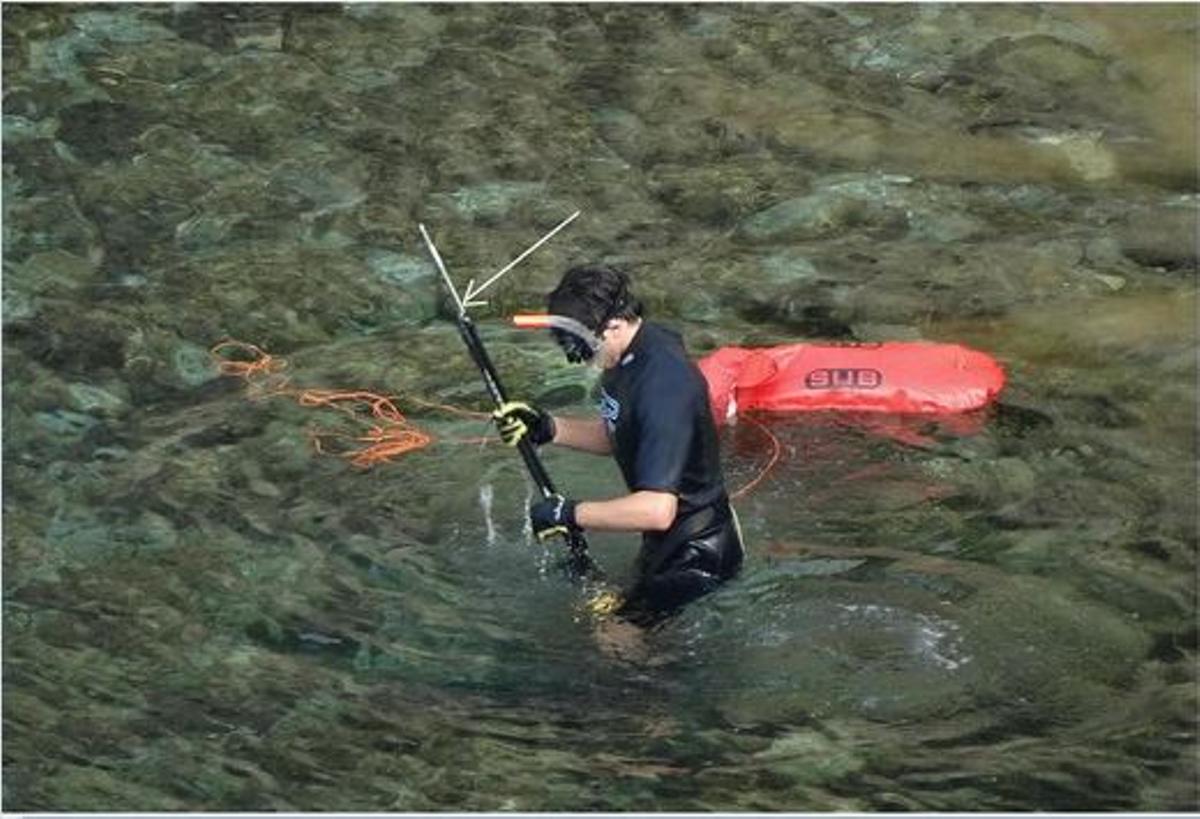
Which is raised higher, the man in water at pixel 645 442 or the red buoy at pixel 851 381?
the man in water at pixel 645 442

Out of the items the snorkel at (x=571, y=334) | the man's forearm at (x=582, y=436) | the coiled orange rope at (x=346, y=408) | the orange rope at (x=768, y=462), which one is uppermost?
the snorkel at (x=571, y=334)

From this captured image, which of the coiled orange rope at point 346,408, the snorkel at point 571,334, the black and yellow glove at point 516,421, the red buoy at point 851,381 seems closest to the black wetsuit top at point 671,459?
the snorkel at point 571,334

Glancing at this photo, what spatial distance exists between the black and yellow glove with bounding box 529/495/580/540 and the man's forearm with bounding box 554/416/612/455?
0.52m

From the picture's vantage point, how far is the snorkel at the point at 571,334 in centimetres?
826

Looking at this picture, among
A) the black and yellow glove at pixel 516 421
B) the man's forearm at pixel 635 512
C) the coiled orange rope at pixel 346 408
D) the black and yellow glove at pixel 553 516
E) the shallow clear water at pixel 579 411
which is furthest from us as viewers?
the coiled orange rope at pixel 346 408

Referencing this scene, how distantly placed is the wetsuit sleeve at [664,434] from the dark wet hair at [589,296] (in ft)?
1.13

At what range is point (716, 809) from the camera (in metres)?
7.90

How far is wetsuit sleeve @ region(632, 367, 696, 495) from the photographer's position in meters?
8.27

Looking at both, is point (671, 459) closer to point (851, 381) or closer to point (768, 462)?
point (768, 462)

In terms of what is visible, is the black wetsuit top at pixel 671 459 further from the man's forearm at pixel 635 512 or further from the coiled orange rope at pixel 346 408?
the coiled orange rope at pixel 346 408

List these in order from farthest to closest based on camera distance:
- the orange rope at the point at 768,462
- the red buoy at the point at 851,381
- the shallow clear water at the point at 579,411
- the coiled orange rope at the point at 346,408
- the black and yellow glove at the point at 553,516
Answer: the red buoy at the point at 851,381
the coiled orange rope at the point at 346,408
the orange rope at the point at 768,462
the black and yellow glove at the point at 553,516
the shallow clear water at the point at 579,411

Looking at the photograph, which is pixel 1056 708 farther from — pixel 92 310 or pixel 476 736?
pixel 92 310

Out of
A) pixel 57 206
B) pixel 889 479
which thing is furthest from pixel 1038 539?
pixel 57 206

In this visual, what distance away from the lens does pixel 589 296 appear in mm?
8266
